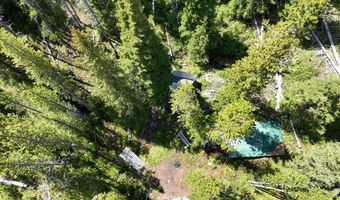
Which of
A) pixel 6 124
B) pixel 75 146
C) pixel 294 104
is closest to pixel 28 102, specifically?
pixel 6 124

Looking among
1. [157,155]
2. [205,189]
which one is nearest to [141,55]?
[157,155]

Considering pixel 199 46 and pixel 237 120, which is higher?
pixel 199 46

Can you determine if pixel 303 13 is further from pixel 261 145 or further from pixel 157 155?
pixel 157 155

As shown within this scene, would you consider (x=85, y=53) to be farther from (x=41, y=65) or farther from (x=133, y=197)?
(x=133, y=197)

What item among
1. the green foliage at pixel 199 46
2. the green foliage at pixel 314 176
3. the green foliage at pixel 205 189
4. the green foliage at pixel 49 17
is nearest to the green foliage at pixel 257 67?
the green foliage at pixel 199 46

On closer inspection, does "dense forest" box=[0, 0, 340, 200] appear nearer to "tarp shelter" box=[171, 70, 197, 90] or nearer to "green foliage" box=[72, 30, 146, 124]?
"green foliage" box=[72, 30, 146, 124]

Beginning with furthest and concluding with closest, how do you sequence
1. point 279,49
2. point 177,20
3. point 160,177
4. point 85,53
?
point 177,20
point 160,177
point 279,49
point 85,53

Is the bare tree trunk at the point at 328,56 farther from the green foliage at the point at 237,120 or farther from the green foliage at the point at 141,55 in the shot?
the green foliage at the point at 141,55

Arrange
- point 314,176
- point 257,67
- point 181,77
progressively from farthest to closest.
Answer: point 181,77, point 257,67, point 314,176
